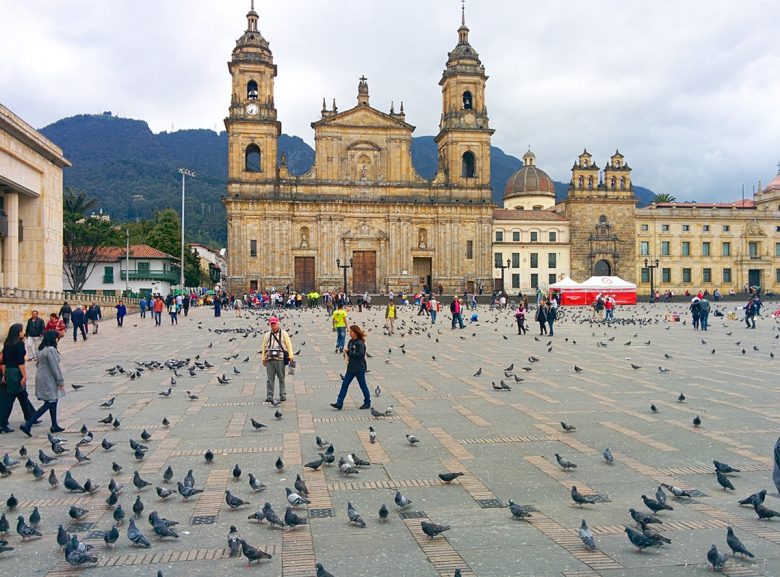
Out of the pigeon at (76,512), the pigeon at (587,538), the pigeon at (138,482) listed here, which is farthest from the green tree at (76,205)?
the pigeon at (587,538)

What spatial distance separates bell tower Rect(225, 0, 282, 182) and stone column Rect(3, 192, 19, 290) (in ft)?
95.3

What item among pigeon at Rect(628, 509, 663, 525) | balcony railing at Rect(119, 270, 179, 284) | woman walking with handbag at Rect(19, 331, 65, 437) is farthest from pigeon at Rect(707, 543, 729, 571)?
balcony railing at Rect(119, 270, 179, 284)

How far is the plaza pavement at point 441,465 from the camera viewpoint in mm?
5094

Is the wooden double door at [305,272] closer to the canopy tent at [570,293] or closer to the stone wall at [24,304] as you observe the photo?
the canopy tent at [570,293]

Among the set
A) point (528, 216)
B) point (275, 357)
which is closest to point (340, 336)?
point (275, 357)

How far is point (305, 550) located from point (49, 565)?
187 centimetres

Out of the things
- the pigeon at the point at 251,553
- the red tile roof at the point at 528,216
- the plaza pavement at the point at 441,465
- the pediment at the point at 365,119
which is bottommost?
the plaza pavement at the point at 441,465

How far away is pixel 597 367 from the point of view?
1547cm

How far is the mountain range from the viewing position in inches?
5098

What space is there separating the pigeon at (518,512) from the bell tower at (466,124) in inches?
2330

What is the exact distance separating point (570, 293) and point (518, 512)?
4764 cm

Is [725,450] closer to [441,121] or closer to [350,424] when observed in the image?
[350,424]

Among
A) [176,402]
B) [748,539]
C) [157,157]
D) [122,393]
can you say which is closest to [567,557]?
[748,539]

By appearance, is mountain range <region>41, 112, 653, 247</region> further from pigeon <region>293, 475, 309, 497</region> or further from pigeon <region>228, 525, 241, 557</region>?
pigeon <region>228, 525, 241, 557</region>
